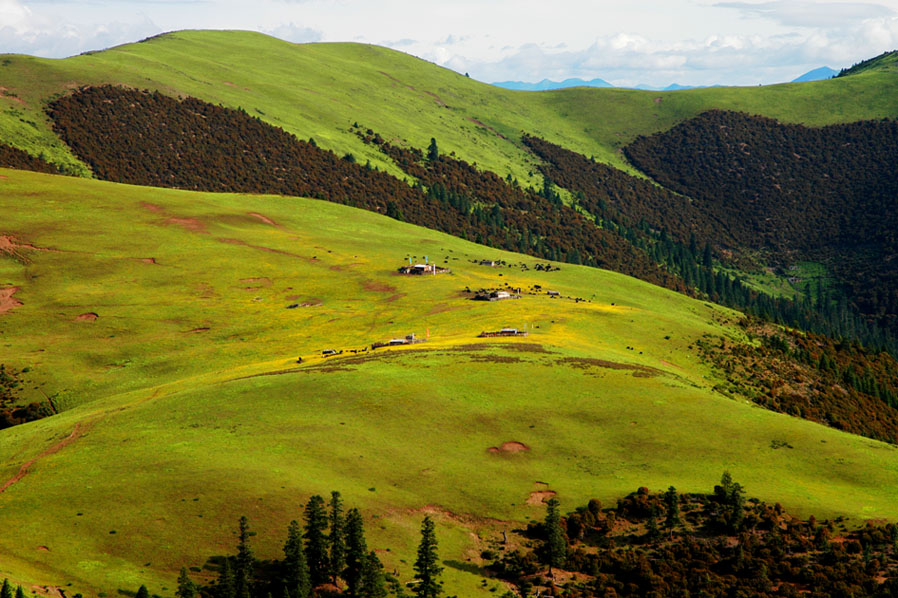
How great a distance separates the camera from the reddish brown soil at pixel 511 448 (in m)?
63.7

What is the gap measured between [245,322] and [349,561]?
69.2m

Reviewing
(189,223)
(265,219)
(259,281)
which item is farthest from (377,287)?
(265,219)

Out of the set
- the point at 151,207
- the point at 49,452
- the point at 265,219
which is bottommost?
the point at 49,452

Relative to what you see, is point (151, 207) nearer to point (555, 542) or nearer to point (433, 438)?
point (433, 438)

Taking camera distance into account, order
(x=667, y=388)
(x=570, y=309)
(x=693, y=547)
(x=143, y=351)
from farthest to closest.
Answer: (x=570, y=309)
(x=143, y=351)
(x=667, y=388)
(x=693, y=547)

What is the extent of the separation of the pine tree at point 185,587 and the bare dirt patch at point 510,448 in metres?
26.4

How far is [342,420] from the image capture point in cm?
6662

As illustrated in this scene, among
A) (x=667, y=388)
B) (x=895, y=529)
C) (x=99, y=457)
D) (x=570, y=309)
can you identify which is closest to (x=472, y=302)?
(x=570, y=309)

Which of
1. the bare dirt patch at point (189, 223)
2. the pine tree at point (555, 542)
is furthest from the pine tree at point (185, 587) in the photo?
the bare dirt patch at point (189, 223)

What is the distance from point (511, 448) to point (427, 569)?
58.9ft

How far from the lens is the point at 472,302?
4562 inches

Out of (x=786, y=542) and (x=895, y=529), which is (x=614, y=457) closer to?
(x=786, y=542)

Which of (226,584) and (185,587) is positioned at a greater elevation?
(185,587)

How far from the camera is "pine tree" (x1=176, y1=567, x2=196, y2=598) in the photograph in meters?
42.8
